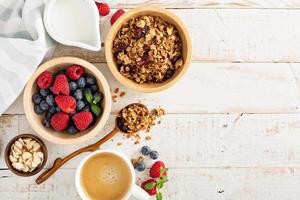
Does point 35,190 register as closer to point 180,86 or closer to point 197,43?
point 180,86

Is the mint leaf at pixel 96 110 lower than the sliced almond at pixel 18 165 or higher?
higher

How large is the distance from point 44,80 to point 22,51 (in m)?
0.09

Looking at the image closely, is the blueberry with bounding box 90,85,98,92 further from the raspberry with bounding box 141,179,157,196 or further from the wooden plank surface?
the raspberry with bounding box 141,179,157,196

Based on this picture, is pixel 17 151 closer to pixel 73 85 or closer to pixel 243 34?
pixel 73 85

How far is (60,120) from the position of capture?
50.0 inches

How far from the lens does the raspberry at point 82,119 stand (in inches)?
49.9

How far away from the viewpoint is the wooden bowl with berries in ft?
4.16

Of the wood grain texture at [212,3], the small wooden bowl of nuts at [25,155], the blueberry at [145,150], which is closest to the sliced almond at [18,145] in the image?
the small wooden bowl of nuts at [25,155]

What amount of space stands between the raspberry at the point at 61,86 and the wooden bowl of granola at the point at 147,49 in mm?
112

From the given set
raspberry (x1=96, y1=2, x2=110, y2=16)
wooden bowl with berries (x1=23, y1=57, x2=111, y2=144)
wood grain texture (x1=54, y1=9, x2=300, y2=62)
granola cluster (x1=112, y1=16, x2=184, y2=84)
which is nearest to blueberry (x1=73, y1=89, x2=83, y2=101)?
wooden bowl with berries (x1=23, y1=57, x2=111, y2=144)

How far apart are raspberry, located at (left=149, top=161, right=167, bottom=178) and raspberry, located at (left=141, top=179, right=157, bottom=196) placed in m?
0.02

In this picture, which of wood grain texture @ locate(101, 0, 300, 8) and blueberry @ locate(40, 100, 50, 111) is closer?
blueberry @ locate(40, 100, 50, 111)

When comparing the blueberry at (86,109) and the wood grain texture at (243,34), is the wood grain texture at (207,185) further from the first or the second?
the wood grain texture at (243,34)

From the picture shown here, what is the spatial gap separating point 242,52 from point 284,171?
34 cm
